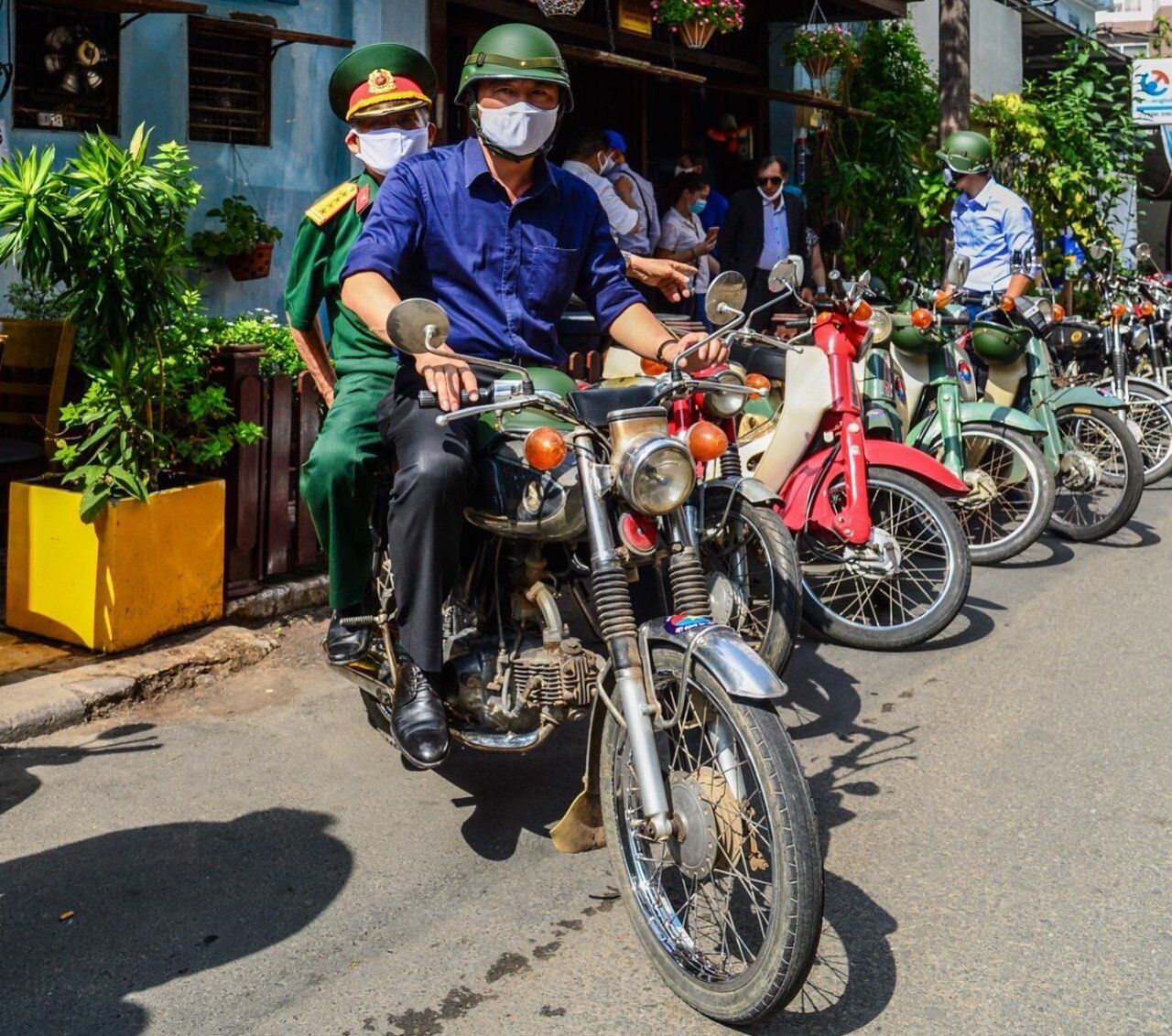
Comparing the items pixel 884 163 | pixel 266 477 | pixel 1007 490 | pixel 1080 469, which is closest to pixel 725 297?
pixel 266 477

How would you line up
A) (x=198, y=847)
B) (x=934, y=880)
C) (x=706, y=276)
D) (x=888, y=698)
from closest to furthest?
1. (x=934, y=880)
2. (x=198, y=847)
3. (x=888, y=698)
4. (x=706, y=276)

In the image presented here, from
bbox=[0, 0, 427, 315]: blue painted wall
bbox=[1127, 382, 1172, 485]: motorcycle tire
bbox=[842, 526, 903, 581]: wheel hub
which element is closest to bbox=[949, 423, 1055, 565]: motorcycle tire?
bbox=[842, 526, 903, 581]: wheel hub

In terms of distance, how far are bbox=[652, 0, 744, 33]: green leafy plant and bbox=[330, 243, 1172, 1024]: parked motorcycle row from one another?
17.4 ft

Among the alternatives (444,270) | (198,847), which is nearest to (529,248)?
(444,270)

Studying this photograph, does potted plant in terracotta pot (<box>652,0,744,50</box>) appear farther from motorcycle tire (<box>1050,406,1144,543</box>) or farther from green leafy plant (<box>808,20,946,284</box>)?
motorcycle tire (<box>1050,406,1144,543</box>)

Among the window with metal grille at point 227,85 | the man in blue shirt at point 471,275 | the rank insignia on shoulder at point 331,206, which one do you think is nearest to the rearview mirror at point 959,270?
the man in blue shirt at point 471,275

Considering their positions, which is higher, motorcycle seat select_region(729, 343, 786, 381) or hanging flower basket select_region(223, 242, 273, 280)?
→ hanging flower basket select_region(223, 242, 273, 280)

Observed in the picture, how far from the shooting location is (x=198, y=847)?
13.3 ft

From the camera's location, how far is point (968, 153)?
843 cm

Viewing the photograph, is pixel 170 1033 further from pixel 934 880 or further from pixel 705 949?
pixel 934 880

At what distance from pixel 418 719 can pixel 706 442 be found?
3.56 feet

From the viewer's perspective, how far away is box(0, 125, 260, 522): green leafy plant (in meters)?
5.27

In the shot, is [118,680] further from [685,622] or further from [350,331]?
[685,622]

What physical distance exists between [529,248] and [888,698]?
2.29 meters
